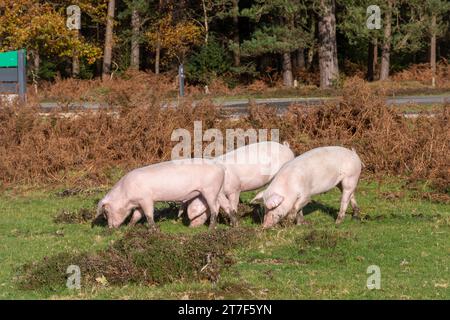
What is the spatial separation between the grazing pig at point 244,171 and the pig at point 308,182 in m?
0.54

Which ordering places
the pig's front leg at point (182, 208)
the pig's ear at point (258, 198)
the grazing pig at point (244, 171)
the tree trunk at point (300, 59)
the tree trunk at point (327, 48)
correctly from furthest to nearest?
the tree trunk at point (300, 59) → the tree trunk at point (327, 48) → the pig's front leg at point (182, 208) → the grazing pig at point (244, 171) → the pig's ear at point (258, 198)

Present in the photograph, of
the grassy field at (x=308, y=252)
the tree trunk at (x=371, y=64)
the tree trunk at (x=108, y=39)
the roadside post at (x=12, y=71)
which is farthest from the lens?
the tree trunk at (x=371, y=64)

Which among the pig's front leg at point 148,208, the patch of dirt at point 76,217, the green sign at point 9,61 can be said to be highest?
the green sign at point 9,61

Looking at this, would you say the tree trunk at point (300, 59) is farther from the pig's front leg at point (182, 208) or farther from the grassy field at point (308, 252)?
the pig's front leg at point (182, 208)

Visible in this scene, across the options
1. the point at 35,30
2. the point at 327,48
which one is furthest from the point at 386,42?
the point at 35,30

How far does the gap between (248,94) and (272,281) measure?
25.9 metres

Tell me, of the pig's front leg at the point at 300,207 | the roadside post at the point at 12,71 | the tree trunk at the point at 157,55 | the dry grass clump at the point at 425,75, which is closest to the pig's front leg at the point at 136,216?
the pig's front leg at the point at 300,207

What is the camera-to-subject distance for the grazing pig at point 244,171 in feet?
43.5

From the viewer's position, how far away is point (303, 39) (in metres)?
38.6

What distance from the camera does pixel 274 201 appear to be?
12.6 m

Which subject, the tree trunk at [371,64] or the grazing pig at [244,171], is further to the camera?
the tree trunk at [371,64]

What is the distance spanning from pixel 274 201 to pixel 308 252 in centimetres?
165

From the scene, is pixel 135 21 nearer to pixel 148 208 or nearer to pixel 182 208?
pixel 182 208

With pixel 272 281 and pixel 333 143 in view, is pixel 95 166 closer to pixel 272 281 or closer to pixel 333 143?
pixel 333 143
